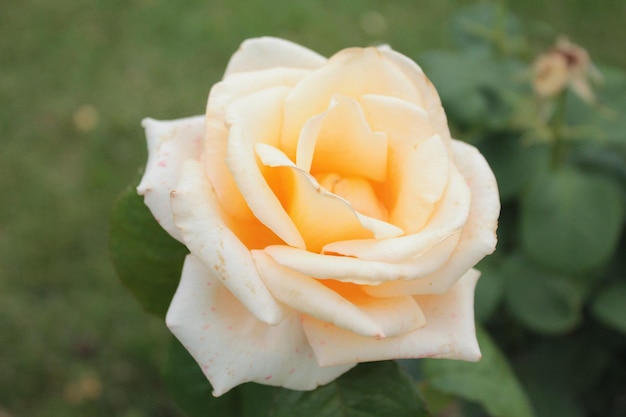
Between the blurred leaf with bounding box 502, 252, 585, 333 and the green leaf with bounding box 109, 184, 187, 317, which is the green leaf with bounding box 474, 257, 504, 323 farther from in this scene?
the green leaf with bounding box 109, 184, 187, 317

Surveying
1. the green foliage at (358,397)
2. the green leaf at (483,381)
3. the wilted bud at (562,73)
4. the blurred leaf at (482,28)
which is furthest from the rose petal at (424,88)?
the blurred leaf at (482,28)

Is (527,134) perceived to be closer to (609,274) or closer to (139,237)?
(609,274)

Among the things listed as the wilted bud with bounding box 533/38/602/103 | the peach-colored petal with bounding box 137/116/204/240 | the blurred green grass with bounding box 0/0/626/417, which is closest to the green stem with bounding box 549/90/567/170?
the wilted bud with bounding box 533/38/602/103

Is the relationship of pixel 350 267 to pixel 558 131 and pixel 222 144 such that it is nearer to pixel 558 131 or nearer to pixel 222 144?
pixel 222 144

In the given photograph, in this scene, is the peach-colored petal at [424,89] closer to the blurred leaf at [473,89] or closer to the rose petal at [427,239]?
the rose petal at [427,239]

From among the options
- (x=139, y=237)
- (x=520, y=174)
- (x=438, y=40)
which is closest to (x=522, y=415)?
(x=139, y=237)
